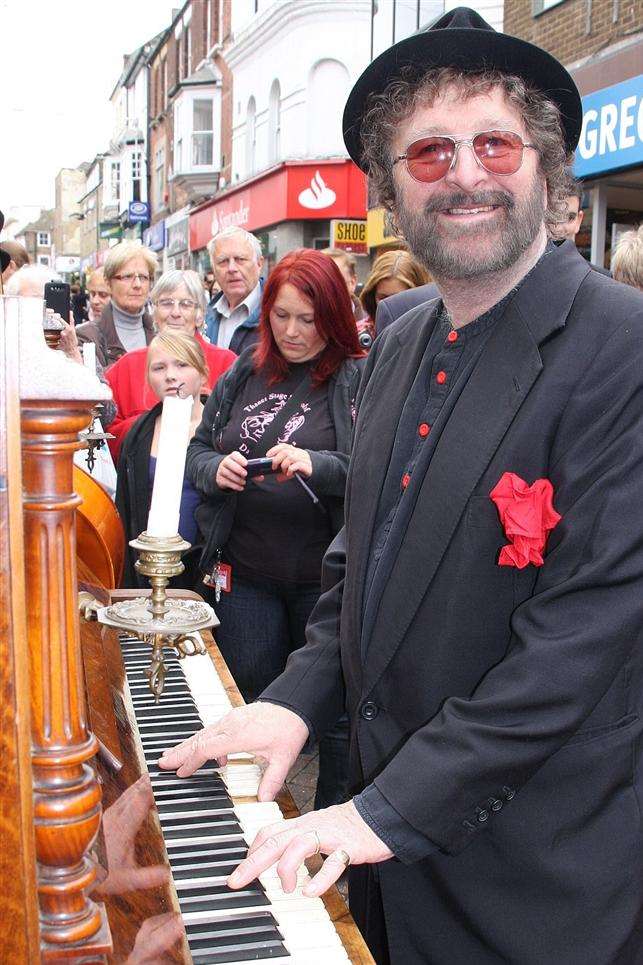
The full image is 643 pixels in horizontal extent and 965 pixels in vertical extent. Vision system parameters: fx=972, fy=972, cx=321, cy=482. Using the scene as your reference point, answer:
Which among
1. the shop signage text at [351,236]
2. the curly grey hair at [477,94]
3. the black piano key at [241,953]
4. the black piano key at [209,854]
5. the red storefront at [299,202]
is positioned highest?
the red storefront at [299,202]

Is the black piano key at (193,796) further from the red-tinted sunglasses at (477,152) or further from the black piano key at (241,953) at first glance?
the red-tinted sunglasses at (477,152)

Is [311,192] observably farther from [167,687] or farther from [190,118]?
[167,687]

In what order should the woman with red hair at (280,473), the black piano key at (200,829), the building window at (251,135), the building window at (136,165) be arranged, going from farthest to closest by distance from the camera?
1. the building window at (136,165)
2. the building window at (251,135)
3. the woman with red hair at (280,473)
4. the black piano key at (200,829)

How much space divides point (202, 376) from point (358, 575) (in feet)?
8.56

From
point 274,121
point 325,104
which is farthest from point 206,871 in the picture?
point 274,121

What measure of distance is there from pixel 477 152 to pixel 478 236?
145mm

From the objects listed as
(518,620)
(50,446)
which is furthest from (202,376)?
(50,446)

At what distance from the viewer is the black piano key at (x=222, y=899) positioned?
1300mm

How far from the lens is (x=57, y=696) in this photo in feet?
2.97

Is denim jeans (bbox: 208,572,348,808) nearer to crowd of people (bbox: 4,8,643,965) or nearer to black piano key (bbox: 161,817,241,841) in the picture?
crowd of people (bbox: 4,8,643,965)

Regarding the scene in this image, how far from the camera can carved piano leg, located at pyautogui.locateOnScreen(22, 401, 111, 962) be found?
2.90 ft

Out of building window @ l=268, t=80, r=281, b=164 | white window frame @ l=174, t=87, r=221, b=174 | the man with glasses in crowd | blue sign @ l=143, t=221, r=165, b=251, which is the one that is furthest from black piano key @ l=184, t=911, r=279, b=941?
blue sign @ l=143, t=221, r=165, b=251

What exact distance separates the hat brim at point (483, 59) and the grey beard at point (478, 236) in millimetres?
190

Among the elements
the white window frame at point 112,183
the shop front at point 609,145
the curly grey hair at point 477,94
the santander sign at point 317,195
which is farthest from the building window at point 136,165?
the curly grey hair at point 477,94
